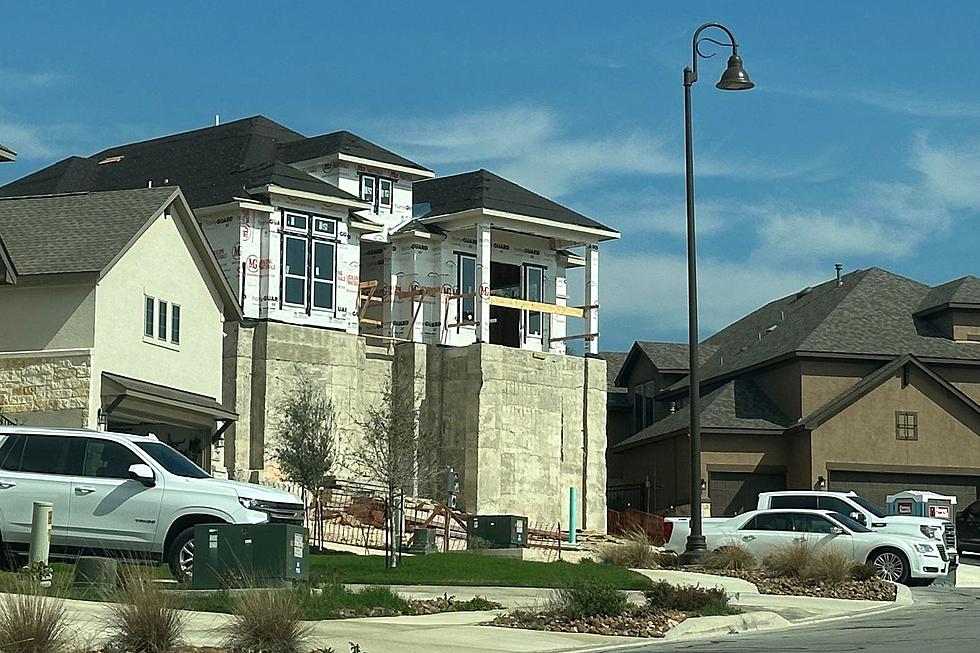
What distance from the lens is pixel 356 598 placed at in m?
19.7

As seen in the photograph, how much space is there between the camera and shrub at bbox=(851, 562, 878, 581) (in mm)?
26562

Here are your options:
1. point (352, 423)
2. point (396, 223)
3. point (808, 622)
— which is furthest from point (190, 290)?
point (808, 622)

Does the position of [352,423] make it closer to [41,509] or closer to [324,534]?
[324,534]

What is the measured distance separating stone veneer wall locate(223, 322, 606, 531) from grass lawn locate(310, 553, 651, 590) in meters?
15.8

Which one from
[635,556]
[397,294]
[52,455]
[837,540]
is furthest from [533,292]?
[52,455]

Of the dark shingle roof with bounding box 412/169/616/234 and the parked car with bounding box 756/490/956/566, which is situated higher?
the dark shingle roof with bounding box 412/169/616/234

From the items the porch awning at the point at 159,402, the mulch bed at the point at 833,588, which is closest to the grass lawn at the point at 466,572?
the mulch bed at the point at 833,588

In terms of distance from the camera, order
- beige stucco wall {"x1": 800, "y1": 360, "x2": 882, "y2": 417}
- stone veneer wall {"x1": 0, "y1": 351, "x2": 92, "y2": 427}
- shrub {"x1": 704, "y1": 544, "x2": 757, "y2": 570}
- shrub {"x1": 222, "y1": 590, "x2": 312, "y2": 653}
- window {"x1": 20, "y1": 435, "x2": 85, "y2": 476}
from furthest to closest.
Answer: beige stucco wall {"x1": 800, "y1": 360, "x2": 882, "y2": 417} < stone veneer wall {"x1": 0, "y1": 351, "x2": 92, "y2": 427} < shrub {"x1": 704, "y1": 544, "x2": 757, "y2": 570} < window {"x1": 20, "y1": 435, "x2": 85, "y2": 476} < shrub {"x1": 222, "y1": 590, "x2": 312, "y2": 653}

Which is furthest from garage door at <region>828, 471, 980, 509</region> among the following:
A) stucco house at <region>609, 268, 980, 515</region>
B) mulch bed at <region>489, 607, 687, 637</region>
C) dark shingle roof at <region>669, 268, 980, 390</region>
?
mulch bed at <region>489, 607, 687, 637</region>

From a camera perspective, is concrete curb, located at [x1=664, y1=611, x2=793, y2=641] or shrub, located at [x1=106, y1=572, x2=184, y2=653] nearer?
shrub, located at [x1=106, y1=572, x2=184, y2=653]

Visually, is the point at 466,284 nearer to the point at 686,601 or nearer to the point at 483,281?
the point at 483,281

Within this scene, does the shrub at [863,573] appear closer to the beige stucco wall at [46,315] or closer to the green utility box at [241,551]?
the green utility box at [241,551]

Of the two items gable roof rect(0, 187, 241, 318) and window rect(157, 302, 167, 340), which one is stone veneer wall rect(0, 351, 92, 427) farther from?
window rect(157, 302, 167, 340)

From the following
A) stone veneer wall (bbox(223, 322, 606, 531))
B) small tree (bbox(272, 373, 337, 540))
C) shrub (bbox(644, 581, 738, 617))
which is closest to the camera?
shrub (bbox(644, 581, 738, 617))
